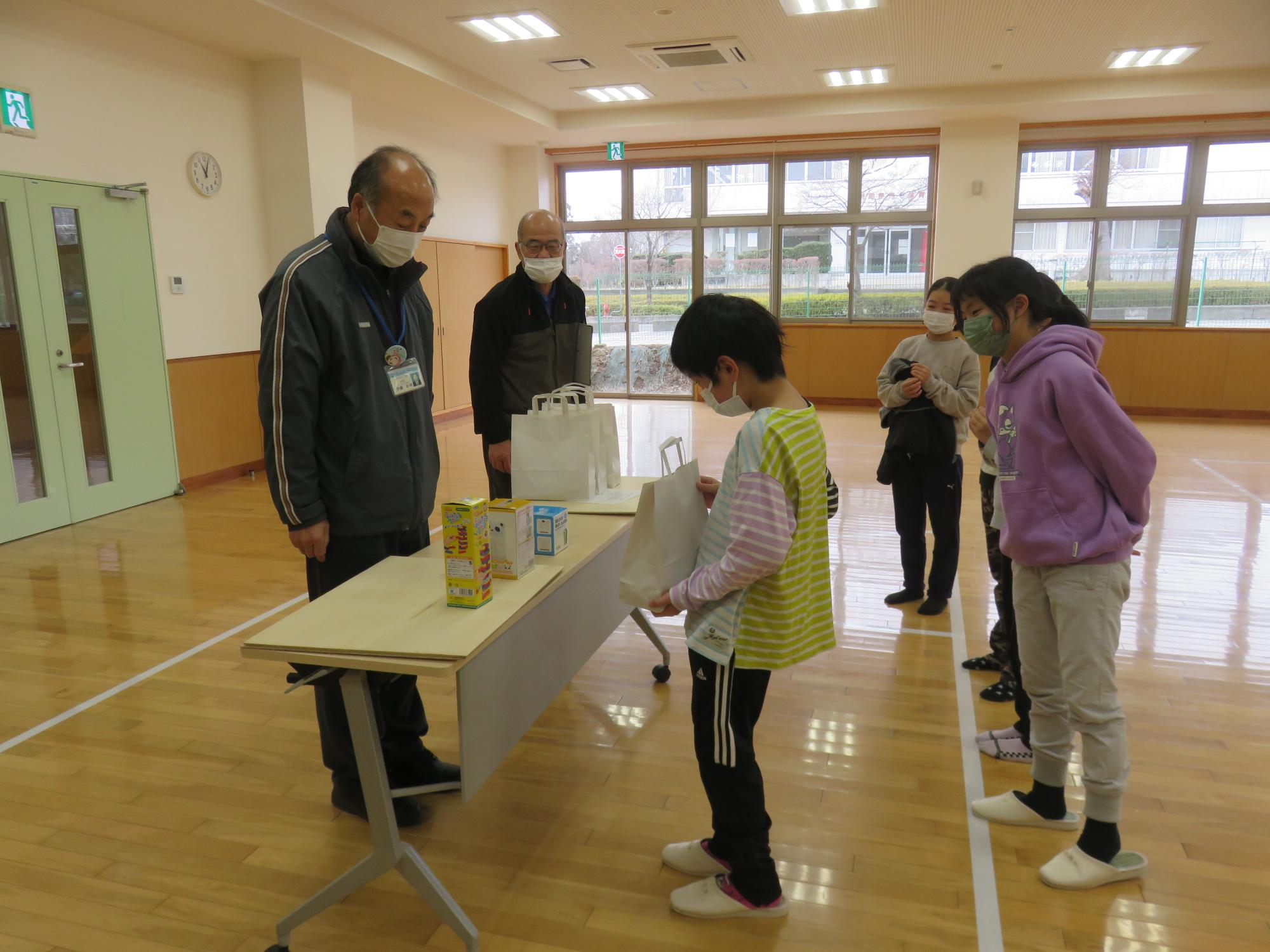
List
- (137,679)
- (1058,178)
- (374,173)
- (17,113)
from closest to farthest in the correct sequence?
1. (374,173)
2. (137,679)
3. (17,113)
4. (1058,178)

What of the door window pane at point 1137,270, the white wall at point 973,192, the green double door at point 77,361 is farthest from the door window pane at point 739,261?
the green double door at point 77,361

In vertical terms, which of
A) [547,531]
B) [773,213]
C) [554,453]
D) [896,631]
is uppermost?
[773,213]

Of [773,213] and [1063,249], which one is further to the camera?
[773,213]

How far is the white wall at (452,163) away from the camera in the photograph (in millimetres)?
8712

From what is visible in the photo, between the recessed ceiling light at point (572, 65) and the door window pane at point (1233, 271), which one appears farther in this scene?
the door window pane at point (1233, 271)

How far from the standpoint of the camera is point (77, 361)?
589 centimetres

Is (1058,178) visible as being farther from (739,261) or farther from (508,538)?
(508,538)

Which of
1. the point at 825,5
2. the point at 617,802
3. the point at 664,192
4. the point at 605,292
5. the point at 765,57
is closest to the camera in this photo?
the point at 617,802

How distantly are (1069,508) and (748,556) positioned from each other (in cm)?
85

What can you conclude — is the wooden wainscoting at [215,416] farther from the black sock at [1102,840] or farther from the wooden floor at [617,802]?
the black sock at [1102,840]

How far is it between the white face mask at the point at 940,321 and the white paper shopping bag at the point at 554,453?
178cm

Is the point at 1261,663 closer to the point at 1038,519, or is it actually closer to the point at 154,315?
the point at 1038,519

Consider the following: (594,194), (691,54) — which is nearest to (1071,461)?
(691,54)

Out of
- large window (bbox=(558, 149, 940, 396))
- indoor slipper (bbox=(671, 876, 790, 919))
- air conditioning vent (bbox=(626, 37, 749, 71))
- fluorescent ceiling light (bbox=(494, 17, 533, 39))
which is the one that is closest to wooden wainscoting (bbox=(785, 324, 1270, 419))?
large window (bbox=(558, 149, 940, 396))
